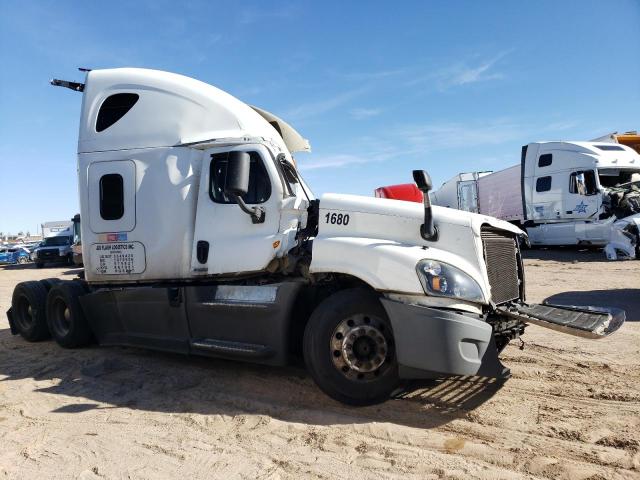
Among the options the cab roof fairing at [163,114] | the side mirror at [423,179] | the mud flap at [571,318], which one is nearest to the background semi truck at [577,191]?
the mud flap at [571,318]

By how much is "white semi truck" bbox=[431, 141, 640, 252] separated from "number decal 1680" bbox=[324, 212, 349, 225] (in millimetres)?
12592

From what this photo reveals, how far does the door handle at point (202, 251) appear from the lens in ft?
18.4

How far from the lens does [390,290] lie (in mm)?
4285

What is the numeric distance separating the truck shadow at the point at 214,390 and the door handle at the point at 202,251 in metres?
1.31

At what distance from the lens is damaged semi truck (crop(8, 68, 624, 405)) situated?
4234 mm

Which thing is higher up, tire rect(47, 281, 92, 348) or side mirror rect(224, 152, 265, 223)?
side mirror rect(224, 152, 265, 223)

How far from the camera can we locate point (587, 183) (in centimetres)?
1672

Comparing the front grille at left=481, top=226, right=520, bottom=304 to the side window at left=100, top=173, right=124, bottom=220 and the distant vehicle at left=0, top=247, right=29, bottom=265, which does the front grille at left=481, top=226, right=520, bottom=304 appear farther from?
the distant vehicle at left=0, top=247, right=29, bottom=265

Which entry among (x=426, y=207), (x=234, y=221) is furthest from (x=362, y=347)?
(x=234, y=221)

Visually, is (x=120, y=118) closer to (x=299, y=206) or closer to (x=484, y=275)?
(x=299, y=206)

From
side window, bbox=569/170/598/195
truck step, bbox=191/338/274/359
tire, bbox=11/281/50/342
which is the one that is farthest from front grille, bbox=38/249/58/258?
truck step, bbox=191/338/274/359

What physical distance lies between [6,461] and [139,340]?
250 cm

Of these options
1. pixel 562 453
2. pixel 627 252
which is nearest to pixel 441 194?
Answer: pixel 627 252

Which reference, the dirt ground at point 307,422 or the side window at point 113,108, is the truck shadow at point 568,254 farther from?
the side window at point 113,108
